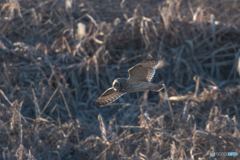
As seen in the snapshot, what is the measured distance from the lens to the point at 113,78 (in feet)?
19.5

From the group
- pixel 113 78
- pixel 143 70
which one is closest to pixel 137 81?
pixel 143 70

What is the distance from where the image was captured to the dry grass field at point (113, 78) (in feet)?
15.7

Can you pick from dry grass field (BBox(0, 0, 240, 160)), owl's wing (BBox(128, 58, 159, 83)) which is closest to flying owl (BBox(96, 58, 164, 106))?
owl's wing (BBox(128, 58, 159, 83))

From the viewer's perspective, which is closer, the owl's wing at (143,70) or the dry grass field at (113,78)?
the owl's wing at (143,70)

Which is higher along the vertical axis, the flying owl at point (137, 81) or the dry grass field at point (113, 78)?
the flying owl at point (137, 81)

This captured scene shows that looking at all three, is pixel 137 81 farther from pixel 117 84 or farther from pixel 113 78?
pixel 113 78

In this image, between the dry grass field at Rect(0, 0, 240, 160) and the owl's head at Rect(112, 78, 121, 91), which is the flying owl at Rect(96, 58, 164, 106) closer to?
the owl's head at Rect(112, 78, 121, 91)

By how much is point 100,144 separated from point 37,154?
3.20 feet

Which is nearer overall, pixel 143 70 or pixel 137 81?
pixel 143 70

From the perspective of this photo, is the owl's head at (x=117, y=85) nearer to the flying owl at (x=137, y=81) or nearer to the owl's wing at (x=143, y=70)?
the flying owl at (x=137, y=81)

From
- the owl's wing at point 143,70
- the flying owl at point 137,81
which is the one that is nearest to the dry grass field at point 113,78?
the flying owl at point 137,81

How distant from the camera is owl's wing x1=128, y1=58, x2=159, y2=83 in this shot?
308 cm

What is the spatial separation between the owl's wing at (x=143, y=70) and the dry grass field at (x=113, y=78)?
1.49 meters

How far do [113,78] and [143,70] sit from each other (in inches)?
108
